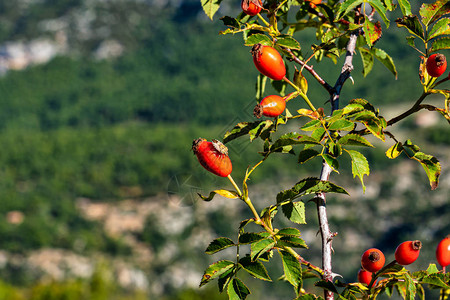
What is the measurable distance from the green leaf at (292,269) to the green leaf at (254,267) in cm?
6

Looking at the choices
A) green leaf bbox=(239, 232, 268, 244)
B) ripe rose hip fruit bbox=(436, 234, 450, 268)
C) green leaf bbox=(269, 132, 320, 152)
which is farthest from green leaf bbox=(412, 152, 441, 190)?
green leaf bbox=(239, 232, 268, 244)

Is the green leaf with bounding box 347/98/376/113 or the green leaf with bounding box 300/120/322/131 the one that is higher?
the green leaf with bounding box 300/120/322/131

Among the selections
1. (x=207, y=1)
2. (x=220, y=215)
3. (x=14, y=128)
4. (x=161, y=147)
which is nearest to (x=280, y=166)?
(x=220, y=215)

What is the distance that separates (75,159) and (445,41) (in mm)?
79440

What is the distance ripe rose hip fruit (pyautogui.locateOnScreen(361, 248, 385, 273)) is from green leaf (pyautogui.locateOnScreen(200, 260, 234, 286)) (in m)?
0.44

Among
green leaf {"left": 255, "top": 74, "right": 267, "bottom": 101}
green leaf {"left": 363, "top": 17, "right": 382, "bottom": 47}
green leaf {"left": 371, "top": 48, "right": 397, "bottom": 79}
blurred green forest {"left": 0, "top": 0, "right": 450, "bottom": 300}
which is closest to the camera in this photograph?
green leaf {"left": 363, "top": 17, "right": 382, "bottom": 47}

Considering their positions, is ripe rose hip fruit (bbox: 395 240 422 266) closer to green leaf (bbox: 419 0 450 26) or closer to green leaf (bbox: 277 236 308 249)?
green leaf (bbox: 277 236 308 249)

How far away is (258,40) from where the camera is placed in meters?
1.87

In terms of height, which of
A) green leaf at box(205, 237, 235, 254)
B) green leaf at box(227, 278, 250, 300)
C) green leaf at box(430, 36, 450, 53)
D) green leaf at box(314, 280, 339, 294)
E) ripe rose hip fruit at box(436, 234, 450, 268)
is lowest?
ripe rose hip fruit at box(436, 234, 450, 268)

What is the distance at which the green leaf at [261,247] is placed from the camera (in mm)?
1601

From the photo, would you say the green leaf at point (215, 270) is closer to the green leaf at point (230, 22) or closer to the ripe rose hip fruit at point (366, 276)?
the ripe rose hip fruit at point (366, 276)

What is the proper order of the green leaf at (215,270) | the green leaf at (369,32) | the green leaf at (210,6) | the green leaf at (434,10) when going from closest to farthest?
the green leaf at (215,270), the green leaf at (369,32), the green leaf at (434,10), the green leaf at (210,6)

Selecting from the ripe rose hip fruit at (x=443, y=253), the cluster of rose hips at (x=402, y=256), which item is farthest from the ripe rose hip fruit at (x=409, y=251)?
the ripe rose hip fruit at (x=443, y=253)

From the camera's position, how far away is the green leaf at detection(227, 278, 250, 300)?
65.6 inches
